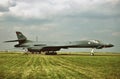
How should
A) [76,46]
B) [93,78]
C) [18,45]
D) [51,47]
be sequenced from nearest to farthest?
[93,78]
[76,46]
[51,47]
[18,45]

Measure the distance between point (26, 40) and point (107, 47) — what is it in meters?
30.8

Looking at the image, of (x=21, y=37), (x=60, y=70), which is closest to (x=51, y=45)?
(x=21, y=37)

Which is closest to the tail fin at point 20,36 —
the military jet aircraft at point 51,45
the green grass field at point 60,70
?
the military jet aircraft at point 51,45

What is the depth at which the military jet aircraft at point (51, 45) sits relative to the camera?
54706 mm

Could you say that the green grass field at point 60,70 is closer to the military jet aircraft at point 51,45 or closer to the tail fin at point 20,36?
the military jet aircraft at point 51,45

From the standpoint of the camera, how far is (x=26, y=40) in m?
75.7

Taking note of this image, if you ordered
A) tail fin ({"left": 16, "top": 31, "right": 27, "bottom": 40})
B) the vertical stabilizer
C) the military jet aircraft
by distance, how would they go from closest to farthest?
the military jet aircraft → the vertical stabilizer → tail fin ({"left": 16, "top": 31, "right": 27, "bottom": 40})

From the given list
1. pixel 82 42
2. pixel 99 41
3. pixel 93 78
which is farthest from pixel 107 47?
pixel 93 78

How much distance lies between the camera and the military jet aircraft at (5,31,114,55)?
179 feet

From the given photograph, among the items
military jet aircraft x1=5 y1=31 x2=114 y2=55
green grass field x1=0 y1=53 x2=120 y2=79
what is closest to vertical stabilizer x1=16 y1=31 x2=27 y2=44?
military jet aircraft x1=5 y1=31 x2=114 y2=55

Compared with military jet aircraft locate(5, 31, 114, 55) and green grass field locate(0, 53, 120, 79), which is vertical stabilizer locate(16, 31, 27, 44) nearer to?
military jet aircraft locate(5, 31, 114, 55)

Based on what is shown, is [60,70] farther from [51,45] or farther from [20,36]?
[20,36]

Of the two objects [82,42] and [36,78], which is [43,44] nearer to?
[82,42]

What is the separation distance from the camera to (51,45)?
63844 millimetres
